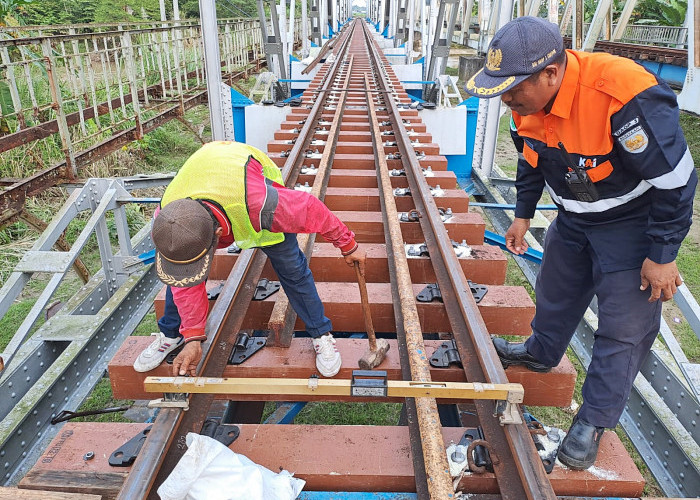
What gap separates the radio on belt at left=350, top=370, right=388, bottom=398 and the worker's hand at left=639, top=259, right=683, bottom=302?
98cm

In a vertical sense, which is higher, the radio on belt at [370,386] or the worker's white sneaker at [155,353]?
the radio on belt at [370,386]

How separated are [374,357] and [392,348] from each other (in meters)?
0.21

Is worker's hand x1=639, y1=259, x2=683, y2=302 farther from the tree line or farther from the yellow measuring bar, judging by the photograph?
the tree line

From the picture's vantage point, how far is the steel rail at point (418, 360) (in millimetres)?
1655

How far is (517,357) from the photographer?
231 cm

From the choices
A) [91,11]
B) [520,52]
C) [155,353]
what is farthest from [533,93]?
[91,11]

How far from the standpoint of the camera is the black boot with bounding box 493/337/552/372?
229 cm

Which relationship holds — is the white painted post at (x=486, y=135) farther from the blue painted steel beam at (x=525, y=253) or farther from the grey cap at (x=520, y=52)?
the grey cap at (x=520, y=52)

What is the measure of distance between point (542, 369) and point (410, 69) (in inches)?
477

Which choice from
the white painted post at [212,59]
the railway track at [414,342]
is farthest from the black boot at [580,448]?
the white painted post at [212,59]

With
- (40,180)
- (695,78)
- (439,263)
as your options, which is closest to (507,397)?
(439,263)

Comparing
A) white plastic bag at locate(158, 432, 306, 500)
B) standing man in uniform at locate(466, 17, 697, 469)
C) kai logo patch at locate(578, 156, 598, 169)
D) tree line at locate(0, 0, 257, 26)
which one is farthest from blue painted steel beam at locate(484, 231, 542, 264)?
tree line at locate(0, 0, 257, 26)

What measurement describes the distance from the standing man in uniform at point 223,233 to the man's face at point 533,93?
84 centimetres

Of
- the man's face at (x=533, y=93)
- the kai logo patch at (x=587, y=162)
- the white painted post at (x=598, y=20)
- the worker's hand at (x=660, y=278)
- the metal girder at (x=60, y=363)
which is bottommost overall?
the metal girder at (x=60, y=363)
